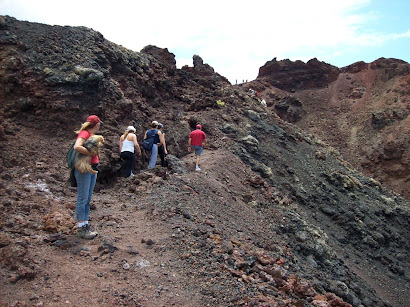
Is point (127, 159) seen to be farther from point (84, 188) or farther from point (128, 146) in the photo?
point (84, 188)

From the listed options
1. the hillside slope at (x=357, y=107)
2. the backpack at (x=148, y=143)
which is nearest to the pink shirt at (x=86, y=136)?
the backpack at (x=148, y=143)

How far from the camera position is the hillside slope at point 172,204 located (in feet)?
14.6

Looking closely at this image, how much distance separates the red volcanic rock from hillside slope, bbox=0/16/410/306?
77.6 feet

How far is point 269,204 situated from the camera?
10.9 metres

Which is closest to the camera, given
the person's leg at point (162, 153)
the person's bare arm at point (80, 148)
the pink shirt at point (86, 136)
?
the person's bare arm at point (80, 148)

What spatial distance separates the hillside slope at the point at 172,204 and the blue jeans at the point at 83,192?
0.35 metres

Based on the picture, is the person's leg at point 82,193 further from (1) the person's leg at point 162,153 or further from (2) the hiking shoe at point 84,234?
(1) the person's leg at point 162,153

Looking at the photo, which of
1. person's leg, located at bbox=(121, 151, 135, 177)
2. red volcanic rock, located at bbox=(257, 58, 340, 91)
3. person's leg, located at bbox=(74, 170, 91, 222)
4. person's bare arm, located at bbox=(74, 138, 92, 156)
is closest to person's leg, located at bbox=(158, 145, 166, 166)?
person's leg, located at bbox=(121, 151, 135, 177)

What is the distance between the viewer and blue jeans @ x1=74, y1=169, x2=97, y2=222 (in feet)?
16.0

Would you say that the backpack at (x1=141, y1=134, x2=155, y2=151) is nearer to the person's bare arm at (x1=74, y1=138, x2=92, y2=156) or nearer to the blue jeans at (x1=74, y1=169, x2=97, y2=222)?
the blue jeans at (x1=74, y1=169, x2=97, y2=222)

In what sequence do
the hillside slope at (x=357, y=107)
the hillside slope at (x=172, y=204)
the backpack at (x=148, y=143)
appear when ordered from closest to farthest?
the hillside slope at (x=172, y=204) → the backpack at (x=148, y=143) → the hillside slope at (x=357, y=107)

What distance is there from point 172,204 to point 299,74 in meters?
37.9

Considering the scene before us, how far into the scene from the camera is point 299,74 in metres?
41.5

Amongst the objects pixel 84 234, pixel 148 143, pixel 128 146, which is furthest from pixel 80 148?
pixel 148 143
